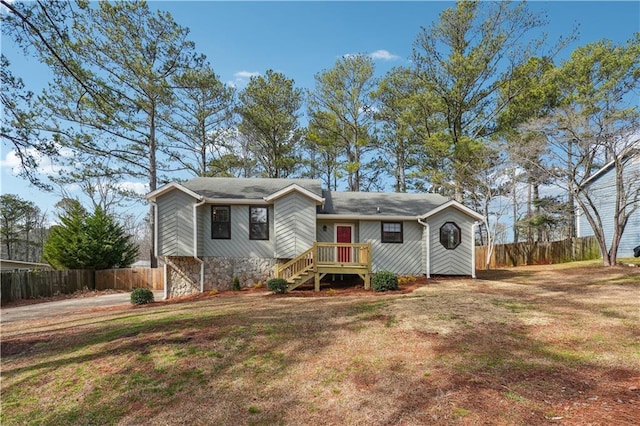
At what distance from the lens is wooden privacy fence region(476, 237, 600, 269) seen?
21234 millimetres

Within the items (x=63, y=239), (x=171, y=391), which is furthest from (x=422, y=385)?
(x=63, y=239)

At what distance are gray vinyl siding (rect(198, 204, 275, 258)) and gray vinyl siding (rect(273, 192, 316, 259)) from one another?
0.63 metres

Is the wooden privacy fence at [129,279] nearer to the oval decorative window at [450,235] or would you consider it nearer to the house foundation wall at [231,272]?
the house foundation wall at [231,272]

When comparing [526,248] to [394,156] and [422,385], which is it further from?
[422,385]

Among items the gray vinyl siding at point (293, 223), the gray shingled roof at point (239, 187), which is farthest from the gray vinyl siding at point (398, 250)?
the gray shingled roof at point (239, 187)

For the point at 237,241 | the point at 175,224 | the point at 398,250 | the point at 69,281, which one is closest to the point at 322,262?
the point at 398,250

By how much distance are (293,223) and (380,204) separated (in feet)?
15.3

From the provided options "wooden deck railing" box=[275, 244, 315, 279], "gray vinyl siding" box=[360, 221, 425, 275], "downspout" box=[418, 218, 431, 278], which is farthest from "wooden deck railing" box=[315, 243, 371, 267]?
"downspout" box=[418, 218, 431, 278]

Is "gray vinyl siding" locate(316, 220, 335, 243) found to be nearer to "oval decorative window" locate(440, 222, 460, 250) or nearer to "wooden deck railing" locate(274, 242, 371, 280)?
"wooden deck railing" locate(274, 242, 371, 280)

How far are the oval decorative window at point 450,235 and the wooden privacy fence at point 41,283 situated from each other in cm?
1977

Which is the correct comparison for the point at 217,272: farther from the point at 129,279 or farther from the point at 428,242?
the point at 129,279

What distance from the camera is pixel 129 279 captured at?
20453 millimetres

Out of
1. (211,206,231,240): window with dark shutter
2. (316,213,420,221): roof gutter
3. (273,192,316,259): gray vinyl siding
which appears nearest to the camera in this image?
(273,192,316,259): gray vinyl siding

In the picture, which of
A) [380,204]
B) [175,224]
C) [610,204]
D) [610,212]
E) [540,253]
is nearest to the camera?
[175,224]
